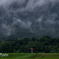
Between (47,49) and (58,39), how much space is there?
1069cm

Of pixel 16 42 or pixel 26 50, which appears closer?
pixel 26 50

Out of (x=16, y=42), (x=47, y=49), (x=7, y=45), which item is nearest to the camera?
(x=47, y=49)

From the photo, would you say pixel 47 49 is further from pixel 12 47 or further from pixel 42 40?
pixel 12 47

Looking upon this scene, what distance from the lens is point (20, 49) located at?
50750 mm

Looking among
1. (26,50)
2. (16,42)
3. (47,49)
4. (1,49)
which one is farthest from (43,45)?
(1,49)

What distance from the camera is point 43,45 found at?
52031 millimetres

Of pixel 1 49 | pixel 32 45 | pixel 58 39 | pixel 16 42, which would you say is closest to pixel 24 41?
pixel 16 42

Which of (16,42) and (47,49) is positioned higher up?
(16,42)

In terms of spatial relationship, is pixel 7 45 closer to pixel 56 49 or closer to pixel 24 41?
pixel 24 41

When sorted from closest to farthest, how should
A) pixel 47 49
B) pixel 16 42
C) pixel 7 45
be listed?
1. pixel 47 49
2. pixel 7 45
3. pixel 16 42

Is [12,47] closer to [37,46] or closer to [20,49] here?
[20,49]

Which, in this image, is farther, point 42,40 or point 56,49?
point 42,40

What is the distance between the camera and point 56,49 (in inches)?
1975

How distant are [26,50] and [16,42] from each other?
874 cm
